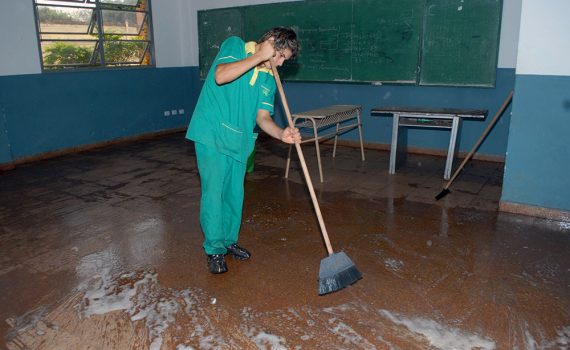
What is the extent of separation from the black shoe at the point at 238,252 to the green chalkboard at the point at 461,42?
3.82m

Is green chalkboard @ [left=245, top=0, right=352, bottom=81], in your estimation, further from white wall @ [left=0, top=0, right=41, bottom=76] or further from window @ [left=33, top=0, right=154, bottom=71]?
white wall @ [left=0, top=0, right=41, bottom=76]

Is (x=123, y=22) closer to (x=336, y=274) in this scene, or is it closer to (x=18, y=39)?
(x=18, y=39)

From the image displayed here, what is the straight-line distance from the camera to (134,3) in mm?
6891

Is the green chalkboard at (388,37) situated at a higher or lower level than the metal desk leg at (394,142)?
higher

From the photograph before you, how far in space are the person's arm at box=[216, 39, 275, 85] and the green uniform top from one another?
120 mm

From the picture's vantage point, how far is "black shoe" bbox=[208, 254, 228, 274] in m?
2.72

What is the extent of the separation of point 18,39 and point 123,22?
1.74 metres

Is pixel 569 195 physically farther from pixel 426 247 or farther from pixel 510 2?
pixel 510 2

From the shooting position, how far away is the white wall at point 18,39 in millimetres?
5277

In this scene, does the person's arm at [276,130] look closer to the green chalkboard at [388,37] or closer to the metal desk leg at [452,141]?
the metal desk leg at [452,141]

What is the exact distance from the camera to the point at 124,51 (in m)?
6.93

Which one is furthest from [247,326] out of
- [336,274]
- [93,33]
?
[93,33]

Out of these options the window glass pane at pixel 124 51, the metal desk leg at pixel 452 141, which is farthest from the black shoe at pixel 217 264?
the window glass pane at pixel 124 51

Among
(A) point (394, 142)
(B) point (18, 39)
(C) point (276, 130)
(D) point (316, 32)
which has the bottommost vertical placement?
(A) point (394, 142)
